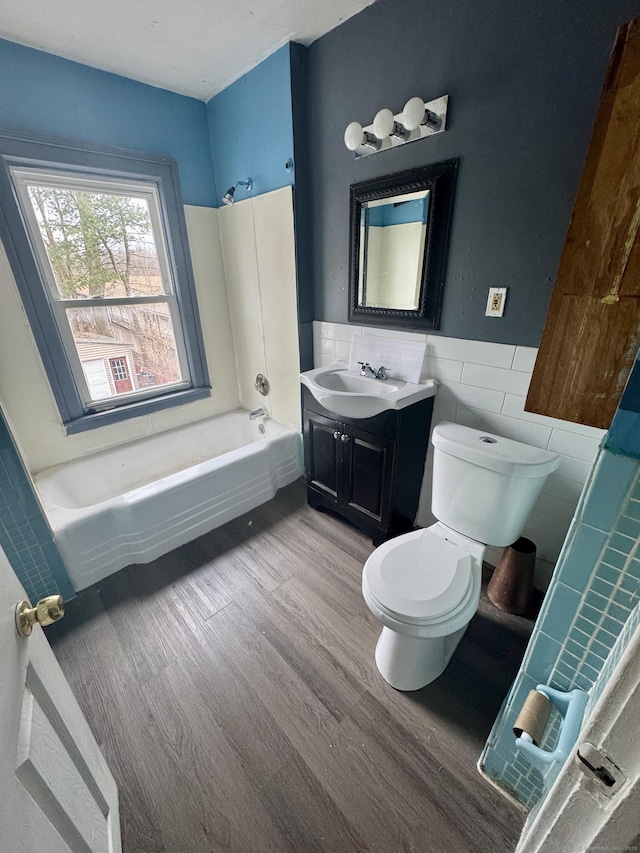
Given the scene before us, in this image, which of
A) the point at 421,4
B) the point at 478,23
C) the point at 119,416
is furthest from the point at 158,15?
the point at 119,416

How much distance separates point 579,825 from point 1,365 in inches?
101

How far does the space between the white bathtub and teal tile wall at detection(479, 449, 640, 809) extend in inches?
63.8

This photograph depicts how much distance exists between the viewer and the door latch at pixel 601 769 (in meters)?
0.38

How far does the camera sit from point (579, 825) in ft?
1.38

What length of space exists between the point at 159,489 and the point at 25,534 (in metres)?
0.55

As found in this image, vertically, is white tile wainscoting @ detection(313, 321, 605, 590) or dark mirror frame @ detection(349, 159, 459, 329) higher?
dark mirror frame @ detection(349, 159, 459, 329)

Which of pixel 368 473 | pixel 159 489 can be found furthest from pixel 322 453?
pixel 159 489

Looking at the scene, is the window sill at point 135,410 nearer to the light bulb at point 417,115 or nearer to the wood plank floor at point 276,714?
the wood plank floor at point 276,714

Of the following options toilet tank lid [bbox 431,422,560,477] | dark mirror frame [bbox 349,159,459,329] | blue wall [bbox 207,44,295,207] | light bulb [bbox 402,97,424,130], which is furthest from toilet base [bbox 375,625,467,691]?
blue wall [bbox 207,44,295,207]

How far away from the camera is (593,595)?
667mm

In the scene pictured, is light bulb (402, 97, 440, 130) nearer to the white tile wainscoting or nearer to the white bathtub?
the white tile wainscoting

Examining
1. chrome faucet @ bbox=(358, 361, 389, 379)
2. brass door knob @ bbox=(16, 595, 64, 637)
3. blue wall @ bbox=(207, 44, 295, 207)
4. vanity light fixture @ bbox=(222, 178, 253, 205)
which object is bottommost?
brass door knob @ bbox=(16, 595, 64, 637)

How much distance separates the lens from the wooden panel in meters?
0.79

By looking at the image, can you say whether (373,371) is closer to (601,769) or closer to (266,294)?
(266,294)
